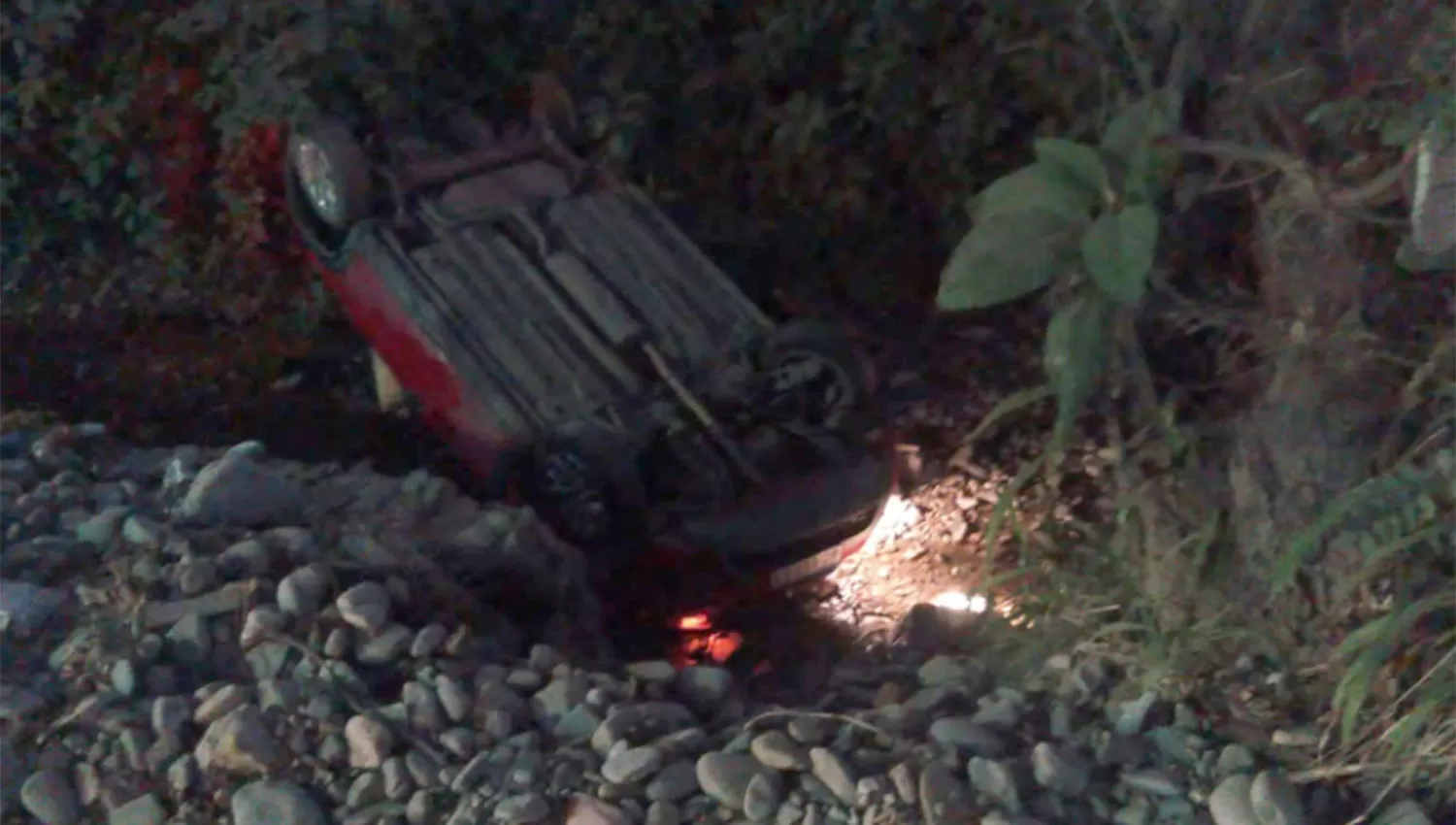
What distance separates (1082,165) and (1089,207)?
0.23ft

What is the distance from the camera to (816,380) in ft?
14.2

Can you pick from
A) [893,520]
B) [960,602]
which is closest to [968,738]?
[960,602]

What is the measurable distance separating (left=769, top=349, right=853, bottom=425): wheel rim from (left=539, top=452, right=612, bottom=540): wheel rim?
1.98 feet

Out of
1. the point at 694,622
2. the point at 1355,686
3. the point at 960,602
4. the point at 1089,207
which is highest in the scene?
the point at 1089,207

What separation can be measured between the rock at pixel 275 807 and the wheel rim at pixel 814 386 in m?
1.97

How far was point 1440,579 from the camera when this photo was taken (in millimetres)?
2717

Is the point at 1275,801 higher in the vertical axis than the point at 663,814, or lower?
Answer: lower

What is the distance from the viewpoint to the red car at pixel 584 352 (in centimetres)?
400

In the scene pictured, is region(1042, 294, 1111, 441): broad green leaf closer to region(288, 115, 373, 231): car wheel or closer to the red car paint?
the red car paint

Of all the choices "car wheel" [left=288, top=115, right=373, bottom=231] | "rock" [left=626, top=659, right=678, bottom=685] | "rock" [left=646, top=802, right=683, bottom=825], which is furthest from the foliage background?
"rock" [left=646, top=802, right=683, bottom=825]

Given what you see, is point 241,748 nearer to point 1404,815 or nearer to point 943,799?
point 943,799

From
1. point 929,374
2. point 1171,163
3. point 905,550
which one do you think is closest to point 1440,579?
point 1171,163

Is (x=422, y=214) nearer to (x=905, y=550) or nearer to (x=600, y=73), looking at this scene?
(x=600, y=73)

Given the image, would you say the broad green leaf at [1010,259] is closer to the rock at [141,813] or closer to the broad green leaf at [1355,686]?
the broad green leaf at [1355,686]
